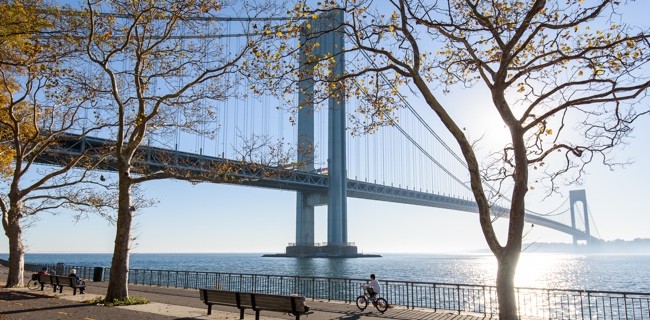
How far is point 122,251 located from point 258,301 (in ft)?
18.3

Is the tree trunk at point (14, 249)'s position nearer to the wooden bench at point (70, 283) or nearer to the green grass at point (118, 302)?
the wooden bench at point (70, 283)

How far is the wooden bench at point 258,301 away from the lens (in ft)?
40.1

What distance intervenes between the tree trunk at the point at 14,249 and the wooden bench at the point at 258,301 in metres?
10.5

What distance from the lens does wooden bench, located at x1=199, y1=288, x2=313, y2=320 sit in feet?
40.1

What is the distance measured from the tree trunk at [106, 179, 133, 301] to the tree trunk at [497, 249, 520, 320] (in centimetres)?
1116

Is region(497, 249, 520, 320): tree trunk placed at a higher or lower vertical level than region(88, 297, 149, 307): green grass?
higher

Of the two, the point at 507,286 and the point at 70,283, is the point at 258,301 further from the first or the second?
the point at 70,283

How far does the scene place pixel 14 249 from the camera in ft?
68.0

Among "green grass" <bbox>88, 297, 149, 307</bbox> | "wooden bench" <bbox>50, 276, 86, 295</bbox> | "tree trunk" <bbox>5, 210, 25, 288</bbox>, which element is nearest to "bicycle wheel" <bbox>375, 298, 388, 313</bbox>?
"green grass" <bbox>88, 297, 149, 307</bbox>

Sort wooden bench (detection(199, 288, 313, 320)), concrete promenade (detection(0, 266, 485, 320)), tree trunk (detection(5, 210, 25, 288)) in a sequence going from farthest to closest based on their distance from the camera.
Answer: tree trunk (detection(5, 210, 25, 288)) → concrete promenade (detection(0, 266, 485, 320)) → wooden bench (detection(199, 288, 313, 320))

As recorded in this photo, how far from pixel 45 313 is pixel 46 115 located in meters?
11.3

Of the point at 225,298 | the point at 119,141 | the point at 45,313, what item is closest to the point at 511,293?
the point at 225,298

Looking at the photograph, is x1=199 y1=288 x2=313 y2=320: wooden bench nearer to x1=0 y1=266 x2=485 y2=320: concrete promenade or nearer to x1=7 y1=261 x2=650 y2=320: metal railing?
x1=0 y1=266 x2=485 y2=320: concrete promenade

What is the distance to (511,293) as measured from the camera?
9.06m
